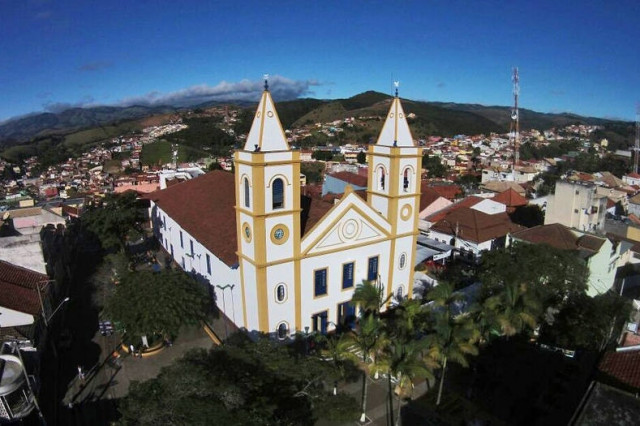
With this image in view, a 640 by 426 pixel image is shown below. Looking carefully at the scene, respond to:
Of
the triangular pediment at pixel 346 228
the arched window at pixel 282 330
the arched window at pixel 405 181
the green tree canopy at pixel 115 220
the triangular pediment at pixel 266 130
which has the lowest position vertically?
the arched window at pixel 282 330

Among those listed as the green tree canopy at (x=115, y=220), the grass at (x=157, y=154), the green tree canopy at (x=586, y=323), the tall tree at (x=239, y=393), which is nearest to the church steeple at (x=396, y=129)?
the green tree canopy at (x=586, y=323)

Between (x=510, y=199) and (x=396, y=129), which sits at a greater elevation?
(x=396, y=129)

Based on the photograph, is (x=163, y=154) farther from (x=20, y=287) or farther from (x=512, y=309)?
(x=512, y=309)

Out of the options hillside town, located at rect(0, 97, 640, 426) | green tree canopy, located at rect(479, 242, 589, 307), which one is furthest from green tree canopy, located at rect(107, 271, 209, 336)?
green tree canopy, located at rect(479, 242, 589, 307)

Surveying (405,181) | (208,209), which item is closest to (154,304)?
(208,209)

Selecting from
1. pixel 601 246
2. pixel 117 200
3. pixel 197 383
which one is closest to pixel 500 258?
pixel 601 246

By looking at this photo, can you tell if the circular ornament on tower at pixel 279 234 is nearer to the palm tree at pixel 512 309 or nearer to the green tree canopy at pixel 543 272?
the palm tree at pixel 512 309
